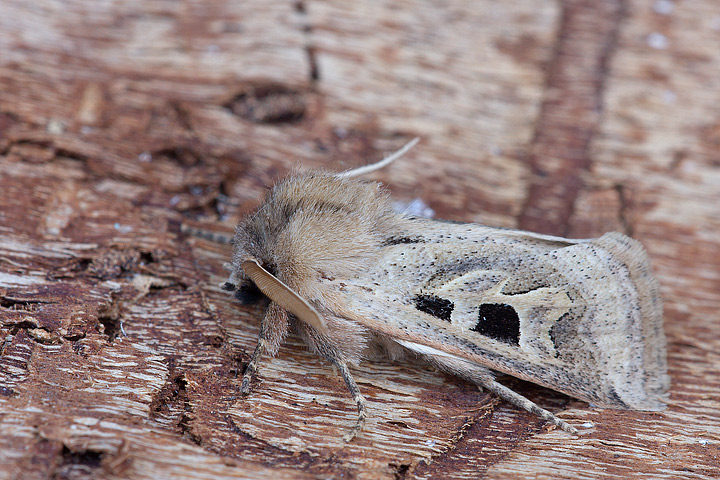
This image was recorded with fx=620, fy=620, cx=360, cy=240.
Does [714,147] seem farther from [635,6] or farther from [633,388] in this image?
[633,388]

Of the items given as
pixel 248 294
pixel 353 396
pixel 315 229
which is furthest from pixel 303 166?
pixel 353 396

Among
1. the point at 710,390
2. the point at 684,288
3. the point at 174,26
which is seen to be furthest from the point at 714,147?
the point at 174,26

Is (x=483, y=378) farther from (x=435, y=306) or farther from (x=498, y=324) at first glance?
(x=435, y=306)

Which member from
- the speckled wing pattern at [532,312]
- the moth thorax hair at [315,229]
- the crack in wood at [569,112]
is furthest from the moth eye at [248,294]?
the crack in wood at [569,112]

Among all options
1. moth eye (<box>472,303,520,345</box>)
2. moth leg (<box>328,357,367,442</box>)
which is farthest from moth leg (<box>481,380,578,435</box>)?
moth leg (<box>328,357,367,442</box>)

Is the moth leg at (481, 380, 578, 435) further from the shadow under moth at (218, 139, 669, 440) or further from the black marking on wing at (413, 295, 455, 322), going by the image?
the black marking on wing at (413, 295, 455, 322)
